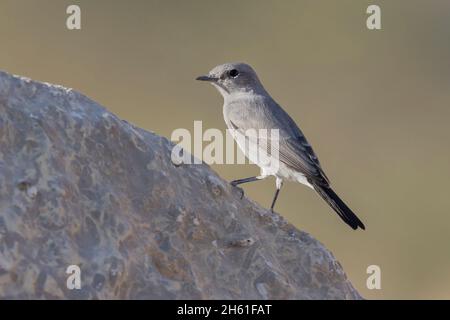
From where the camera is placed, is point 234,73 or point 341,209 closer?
point 341,209

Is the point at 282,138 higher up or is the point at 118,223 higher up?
the point at 282,138

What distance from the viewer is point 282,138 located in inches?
303

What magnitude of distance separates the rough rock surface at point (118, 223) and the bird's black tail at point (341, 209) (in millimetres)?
1238

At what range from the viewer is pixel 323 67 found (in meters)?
17.4

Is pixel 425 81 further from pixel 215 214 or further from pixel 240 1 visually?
pixel 215 214

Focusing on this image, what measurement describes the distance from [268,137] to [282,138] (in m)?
0.11

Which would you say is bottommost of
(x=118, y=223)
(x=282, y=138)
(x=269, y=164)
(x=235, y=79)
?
(x=118, y=223)

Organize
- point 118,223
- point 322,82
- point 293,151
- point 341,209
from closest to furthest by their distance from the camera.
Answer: point 118,223 → point 341,209 → point 293,151 → point 322,82

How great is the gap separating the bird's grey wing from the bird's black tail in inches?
2.5

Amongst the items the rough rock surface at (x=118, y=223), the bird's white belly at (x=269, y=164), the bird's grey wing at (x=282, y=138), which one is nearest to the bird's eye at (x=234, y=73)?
the bird's grey wing at (x=282, y=138)

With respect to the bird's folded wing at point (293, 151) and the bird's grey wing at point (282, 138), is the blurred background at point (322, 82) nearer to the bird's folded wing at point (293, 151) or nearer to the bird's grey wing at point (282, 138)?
the bird's grey wing at point (282, 138)

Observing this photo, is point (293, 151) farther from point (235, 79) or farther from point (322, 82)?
point (322, 82)

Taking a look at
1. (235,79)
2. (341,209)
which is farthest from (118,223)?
(235,79)
